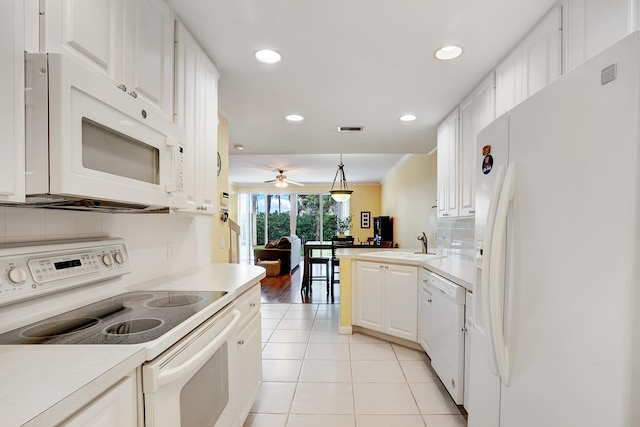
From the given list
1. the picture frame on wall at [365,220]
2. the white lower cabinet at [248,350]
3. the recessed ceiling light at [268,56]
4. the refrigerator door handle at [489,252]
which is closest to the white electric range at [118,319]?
the white lower cabinet at [248,350]

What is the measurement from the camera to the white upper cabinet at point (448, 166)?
285 centimetres

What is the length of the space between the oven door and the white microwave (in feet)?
1.79

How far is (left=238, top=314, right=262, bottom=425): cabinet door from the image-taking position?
1662 millimetres

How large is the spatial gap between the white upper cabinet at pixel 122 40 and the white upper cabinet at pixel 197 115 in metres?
0.10

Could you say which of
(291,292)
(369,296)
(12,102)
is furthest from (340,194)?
(12,102)

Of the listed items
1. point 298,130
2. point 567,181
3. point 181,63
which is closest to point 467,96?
point 298,130

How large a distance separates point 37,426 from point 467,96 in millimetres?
2997

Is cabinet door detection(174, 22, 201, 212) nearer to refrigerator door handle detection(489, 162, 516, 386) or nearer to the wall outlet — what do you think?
the wall outlet

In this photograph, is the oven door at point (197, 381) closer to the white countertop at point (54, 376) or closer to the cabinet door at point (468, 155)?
the white countertop at point (54, 376)

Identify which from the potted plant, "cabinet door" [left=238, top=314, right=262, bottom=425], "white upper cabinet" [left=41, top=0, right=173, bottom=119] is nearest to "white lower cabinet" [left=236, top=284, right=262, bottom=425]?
"cabinet door" [left=238, top=314, right=262, bottom=425]

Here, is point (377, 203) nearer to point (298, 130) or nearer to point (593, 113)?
point (298, 130)

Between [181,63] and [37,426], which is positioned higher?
[181,63]

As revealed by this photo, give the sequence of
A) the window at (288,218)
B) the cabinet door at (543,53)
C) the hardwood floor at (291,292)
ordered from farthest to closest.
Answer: the window at (288,218) < the hardwood floor at (291,292) < the cabinet door at (543,53)

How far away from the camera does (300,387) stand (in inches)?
90.4
